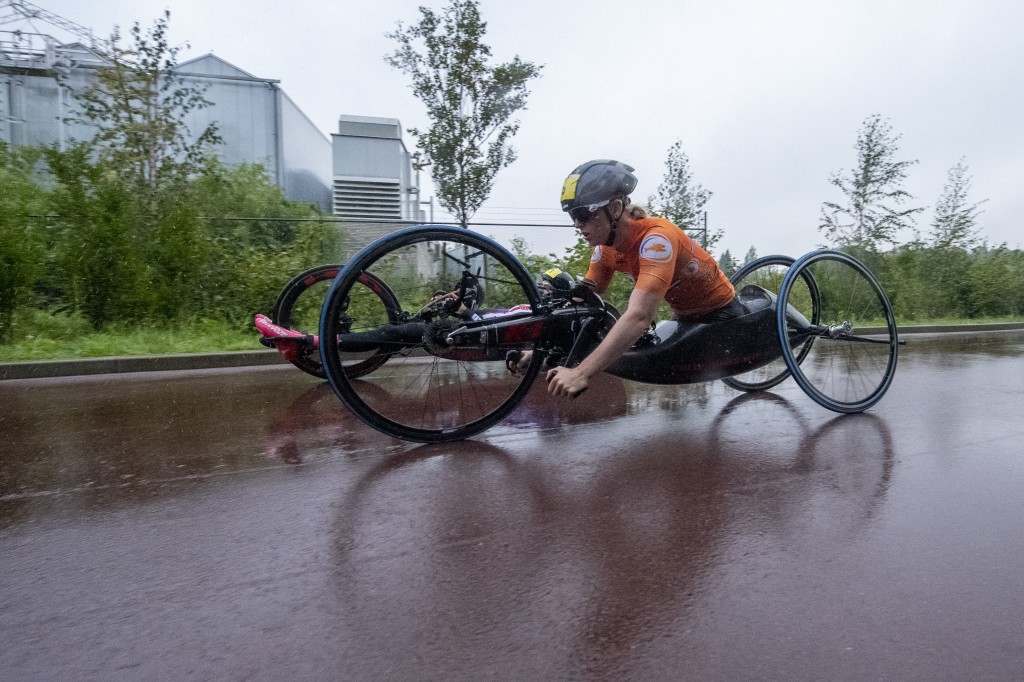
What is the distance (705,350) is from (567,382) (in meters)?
1.15

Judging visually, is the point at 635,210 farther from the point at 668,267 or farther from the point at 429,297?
the point at 429,297

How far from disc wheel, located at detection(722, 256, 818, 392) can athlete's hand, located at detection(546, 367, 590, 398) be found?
70.2 inches

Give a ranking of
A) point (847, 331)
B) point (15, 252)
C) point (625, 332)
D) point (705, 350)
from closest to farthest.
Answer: point (625, 332)
point (705, 350)
point (847, 331)
point (15, 252)

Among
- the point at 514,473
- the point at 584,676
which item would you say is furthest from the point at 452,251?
the point at 584,676

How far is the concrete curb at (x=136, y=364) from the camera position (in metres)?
6.37

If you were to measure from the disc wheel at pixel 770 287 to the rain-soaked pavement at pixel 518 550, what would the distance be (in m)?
0.84

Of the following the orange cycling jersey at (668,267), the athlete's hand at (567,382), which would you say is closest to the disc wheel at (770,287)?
the orange cycling jersey at (668,267)

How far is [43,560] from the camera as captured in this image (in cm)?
229

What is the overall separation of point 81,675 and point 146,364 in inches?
224

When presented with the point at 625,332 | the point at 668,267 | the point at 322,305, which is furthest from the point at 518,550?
the point at 322,305

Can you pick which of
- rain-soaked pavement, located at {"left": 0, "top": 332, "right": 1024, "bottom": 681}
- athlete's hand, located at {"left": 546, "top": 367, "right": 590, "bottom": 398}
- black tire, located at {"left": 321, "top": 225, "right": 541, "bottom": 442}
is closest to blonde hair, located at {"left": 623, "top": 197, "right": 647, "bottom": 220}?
black tire, located at {"left": 321, "top": 225, "right": 541, "bottom": 442}

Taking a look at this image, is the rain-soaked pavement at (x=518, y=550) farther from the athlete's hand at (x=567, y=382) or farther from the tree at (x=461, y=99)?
the tree at (x=461, y=99)

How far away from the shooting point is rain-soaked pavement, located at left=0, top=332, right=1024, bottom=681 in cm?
177

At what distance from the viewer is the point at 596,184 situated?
11.5ft
